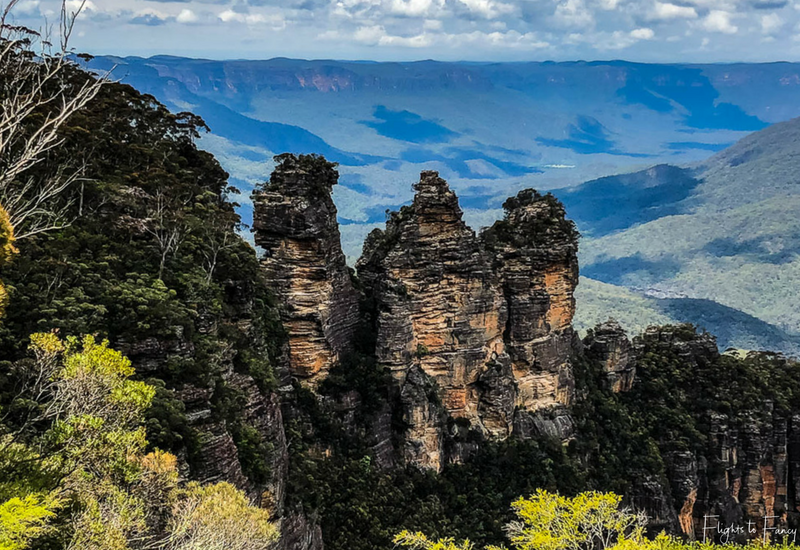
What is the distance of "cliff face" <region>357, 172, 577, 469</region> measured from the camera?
115 ft

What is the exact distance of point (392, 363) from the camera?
114 feet

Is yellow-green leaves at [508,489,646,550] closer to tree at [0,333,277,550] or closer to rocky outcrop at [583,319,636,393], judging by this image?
tree at [0,333,277,550]

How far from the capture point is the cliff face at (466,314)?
3494 centimetres

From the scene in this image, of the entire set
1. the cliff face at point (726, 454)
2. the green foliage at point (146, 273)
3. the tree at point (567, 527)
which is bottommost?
the cliff face at point (726, 454)

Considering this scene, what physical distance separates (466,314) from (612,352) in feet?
47.7

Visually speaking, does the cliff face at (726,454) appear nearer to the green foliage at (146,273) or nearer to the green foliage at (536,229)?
the green foliage at (536,229)

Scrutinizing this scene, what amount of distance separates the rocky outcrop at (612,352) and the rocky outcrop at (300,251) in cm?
2081

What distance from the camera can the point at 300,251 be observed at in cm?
3259

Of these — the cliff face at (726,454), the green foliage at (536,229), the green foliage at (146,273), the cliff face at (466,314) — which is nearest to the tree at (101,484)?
the green foliage at (146,273)

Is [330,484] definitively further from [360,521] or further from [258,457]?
[258,457]

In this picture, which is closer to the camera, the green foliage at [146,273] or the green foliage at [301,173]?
the green foliage at [146,273]

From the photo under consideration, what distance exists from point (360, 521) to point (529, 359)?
14.6 meters

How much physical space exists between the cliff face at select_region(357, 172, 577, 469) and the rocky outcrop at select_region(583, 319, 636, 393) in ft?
18.5

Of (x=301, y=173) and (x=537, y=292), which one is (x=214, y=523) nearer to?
(x=301, y=173)
